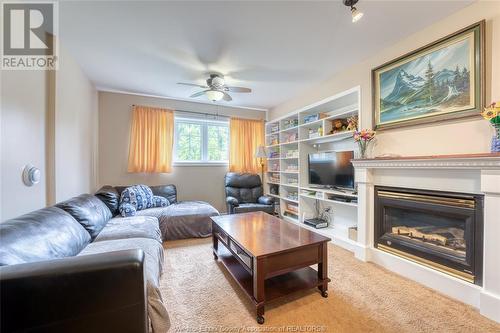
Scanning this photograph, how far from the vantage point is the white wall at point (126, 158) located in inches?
149

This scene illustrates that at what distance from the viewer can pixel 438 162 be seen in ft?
6.05

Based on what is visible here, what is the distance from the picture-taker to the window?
4.40 meters

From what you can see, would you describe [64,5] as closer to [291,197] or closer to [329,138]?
[329,138]

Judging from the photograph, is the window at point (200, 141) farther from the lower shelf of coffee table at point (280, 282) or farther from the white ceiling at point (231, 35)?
the lower shelf of coffee table at point (280, 282)

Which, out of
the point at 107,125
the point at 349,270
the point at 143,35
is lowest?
the point at 349,270

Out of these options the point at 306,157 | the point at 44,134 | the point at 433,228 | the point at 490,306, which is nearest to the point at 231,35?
the point at 44,134

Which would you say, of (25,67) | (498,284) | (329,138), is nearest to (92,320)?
(25,67)

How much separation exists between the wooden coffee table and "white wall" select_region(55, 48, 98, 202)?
6.23ft

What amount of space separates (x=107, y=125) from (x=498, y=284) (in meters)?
5.21

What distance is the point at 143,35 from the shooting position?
214 cm

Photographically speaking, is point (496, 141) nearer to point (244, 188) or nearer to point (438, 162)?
point (438, 162)

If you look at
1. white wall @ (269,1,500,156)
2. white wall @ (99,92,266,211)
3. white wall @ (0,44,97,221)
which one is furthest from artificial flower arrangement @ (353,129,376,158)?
white wall @ (0,44,97,221)

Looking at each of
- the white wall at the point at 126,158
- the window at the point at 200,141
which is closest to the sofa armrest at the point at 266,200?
the white wall at the point at 126,158

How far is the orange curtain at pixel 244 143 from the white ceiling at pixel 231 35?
1567 millimetres
